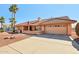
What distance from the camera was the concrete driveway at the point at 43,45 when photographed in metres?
8.09

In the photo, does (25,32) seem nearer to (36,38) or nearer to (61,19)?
(36,38)

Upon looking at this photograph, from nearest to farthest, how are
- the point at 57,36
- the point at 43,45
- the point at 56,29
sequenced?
the point at 43,45, the point at 57,36, the point at 56,29

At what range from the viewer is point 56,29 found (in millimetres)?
8711

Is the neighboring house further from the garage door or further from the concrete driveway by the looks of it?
the concrete driveway

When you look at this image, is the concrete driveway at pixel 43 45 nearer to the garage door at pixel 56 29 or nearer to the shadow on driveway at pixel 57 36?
the shadow on driveway at pixel 57 36

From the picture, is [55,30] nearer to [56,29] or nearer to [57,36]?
[56,29]

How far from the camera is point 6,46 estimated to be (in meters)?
8.44

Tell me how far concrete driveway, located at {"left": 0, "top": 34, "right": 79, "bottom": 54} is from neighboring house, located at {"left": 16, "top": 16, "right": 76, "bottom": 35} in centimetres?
28

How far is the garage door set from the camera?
8.52 m

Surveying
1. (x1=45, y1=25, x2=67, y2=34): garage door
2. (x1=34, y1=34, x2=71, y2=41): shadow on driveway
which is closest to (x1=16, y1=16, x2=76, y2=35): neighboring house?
(x1=45, y1=25, x2=67, y2=34): garage door

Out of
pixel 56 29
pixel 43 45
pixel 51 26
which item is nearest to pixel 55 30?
pixel 56 29

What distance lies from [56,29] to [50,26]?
32 cm
